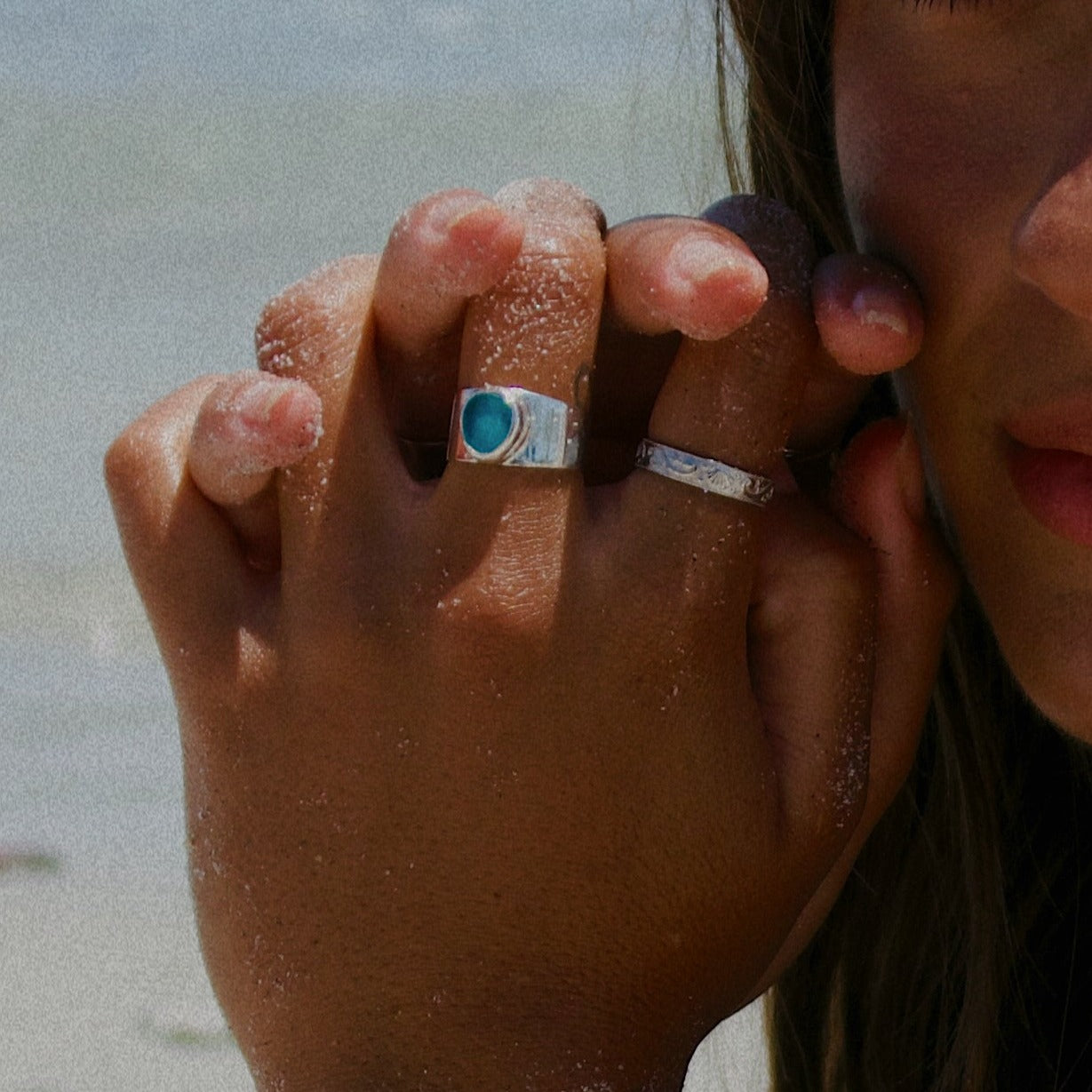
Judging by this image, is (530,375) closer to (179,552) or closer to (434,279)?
(434,279)

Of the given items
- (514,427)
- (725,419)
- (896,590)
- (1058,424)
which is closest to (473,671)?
(514,427)

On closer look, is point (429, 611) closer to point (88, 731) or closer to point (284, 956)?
point (284, 956)

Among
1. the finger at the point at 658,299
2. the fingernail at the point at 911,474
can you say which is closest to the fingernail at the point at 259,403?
the finger at the point at 658,299

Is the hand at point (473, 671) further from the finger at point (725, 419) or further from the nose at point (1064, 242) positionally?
the nose at point (1064, 242)

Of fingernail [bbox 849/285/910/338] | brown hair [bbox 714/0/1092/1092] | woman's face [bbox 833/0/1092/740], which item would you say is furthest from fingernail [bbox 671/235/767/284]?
brown hair [bbox 714/0/1092/1092]

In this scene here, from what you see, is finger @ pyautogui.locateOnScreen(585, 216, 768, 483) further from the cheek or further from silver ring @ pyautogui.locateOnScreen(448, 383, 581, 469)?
the cheek

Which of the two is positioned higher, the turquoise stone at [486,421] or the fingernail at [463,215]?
the fingernail at [463,215]
